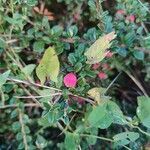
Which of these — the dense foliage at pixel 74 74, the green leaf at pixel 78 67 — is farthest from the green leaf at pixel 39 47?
the green leaf at pixel 78 67

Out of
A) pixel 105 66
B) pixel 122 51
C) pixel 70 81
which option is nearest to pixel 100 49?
pixel 70 81

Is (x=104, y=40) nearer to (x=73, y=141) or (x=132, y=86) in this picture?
(x=73, y=141)

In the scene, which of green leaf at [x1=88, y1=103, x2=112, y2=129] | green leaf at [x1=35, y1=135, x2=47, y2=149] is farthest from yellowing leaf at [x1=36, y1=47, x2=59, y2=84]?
green leaf at [x1=35, y1=135, x2=47, y2=149]

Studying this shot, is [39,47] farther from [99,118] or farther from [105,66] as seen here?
[99,118]

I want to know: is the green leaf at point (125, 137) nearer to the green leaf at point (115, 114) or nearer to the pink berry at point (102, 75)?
the green leaf at point (115, 114)

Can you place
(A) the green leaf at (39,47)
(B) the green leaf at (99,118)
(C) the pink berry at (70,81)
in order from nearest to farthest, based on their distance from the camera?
1. (B) the green leaf at (99,118)
2. (C) the pink berry at (70,81)
3. (A) the green leaf at (39,47)

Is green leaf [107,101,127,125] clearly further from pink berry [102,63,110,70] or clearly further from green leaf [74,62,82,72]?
pink berry [102,63,110,70]

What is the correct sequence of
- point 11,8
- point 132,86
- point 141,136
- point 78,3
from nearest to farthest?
point 11,8, point 141,136, point 78,3, point 132,86

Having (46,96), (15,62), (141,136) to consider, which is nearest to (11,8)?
(15,62)
